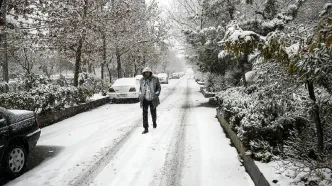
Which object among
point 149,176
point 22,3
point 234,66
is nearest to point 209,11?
point 234,66

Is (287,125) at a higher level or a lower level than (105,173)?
higher

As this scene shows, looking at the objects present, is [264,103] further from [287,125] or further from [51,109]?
[51,109]

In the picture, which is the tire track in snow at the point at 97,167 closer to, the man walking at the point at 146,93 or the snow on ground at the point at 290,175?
the man walking at the point at 146,93

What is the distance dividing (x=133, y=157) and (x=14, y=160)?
2391mm

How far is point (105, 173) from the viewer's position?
5566 millimetres

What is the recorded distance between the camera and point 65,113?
1205 cm

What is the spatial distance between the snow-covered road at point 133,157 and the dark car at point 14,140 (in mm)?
279

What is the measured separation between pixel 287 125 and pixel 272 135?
1.26 ft

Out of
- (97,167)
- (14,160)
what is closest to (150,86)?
(97,167)

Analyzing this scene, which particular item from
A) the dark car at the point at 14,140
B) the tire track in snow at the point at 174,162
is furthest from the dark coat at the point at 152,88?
the dark car at the point at 14,140

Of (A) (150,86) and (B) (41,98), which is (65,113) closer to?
(B) (41,98)

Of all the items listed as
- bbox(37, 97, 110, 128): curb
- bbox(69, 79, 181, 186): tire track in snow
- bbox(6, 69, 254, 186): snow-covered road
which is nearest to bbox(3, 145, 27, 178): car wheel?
bbox(6, 69, 254, 186): snow-covered road

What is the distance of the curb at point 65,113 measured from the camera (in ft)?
34.3

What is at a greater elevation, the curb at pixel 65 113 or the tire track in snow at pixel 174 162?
the curb at pixel 65 113
